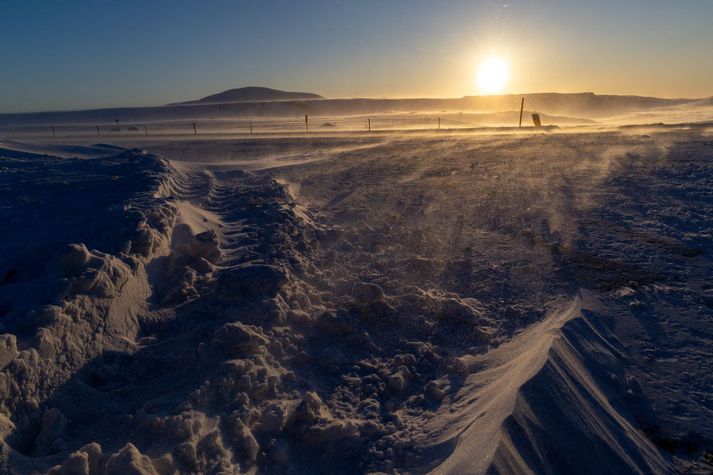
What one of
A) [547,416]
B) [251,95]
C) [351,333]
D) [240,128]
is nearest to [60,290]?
[351,333]

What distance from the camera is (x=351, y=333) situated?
431 centimetres

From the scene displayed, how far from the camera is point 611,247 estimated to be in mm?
6141

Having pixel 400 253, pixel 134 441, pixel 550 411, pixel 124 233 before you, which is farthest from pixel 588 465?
pixel 124 233

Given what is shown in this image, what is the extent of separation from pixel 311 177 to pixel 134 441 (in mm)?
8549

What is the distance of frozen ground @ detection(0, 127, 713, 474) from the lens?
9.56 ft

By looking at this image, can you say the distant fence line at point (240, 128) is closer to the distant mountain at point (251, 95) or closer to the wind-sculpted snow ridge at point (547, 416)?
the wind-sculpted snow ridge at point (547, 416)

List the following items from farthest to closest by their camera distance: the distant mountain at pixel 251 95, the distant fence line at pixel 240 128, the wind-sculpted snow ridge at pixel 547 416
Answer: the distant mountain at pixel 251 95
the distant fence line at pixel 240 128
the wind-sculpted snow ridge at pixel 547 416

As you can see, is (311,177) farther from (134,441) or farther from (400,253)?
(134,441)

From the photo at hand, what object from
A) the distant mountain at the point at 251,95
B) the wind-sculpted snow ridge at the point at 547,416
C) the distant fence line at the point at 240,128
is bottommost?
the wind-sculpted snow ridge at the point at 547,416

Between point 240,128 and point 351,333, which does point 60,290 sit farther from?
point 240,128

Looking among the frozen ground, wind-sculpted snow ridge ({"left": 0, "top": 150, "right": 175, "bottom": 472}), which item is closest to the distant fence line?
the frozen ground

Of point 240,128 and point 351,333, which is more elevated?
→ point 240,128

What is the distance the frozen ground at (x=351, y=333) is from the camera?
9.56 feet

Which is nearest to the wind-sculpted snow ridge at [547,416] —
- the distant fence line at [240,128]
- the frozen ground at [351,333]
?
the frozen ground at [351,333]
